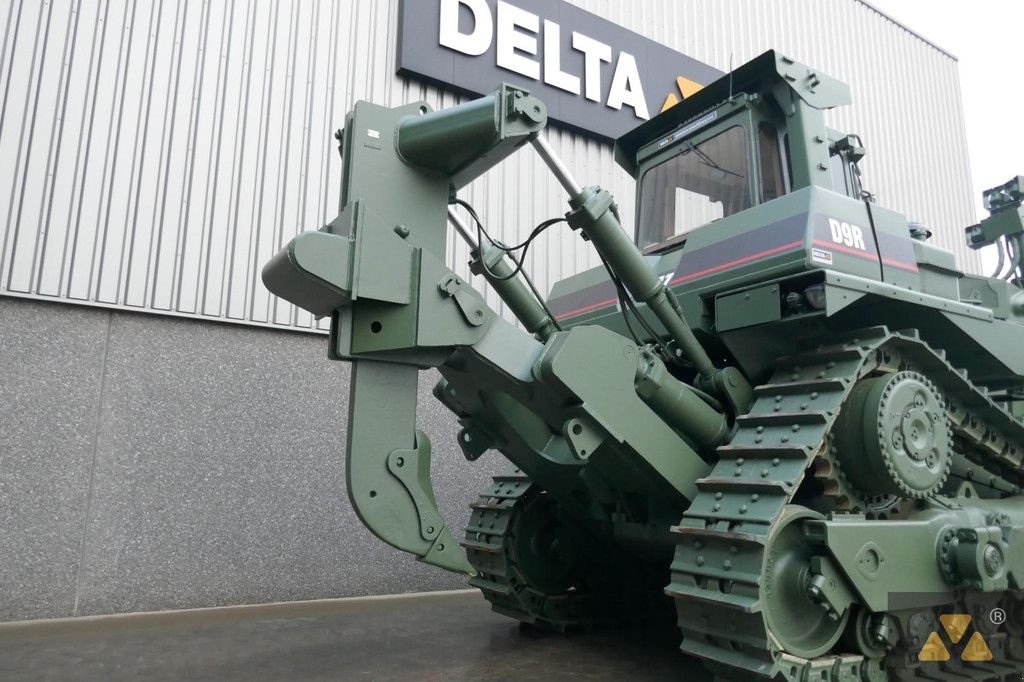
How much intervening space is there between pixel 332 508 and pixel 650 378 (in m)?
4.26

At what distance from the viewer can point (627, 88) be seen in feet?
32.1

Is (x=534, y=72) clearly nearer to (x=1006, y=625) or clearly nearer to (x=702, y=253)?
(x=702, y=253)

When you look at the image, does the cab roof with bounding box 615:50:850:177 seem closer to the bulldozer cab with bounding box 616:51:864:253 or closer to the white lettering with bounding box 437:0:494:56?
the bulldozer cab with bounding box 616:51:864:253

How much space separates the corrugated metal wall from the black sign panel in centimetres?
29

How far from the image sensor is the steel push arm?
3377 mm

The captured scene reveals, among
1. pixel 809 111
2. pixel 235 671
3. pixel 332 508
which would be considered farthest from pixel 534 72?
pixel 235 671

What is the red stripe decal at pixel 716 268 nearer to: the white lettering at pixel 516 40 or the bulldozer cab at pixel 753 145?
the bulldozer cab at pixel 753 145

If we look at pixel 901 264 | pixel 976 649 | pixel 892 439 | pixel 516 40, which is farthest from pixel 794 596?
pixel 516 40

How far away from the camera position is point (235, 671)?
430 cm

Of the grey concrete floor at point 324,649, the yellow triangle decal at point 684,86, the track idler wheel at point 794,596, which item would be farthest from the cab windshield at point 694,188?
the yellow triangle decal at point 684,86

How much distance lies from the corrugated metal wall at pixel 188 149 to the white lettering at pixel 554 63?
0.62 meters

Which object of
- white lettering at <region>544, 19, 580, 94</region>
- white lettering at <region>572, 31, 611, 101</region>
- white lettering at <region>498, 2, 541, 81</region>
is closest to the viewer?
white lettering at <region>498, 2, 541, 81</region>

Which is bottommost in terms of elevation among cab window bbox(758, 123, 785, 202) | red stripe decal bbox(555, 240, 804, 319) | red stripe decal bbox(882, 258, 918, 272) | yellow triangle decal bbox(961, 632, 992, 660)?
yellow triangle decal bbox(961, 632, 992, 660)

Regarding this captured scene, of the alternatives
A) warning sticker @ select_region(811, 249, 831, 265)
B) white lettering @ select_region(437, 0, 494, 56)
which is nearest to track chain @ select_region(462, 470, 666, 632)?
warning sticker @ select_region(811, 249, 831, 265)
